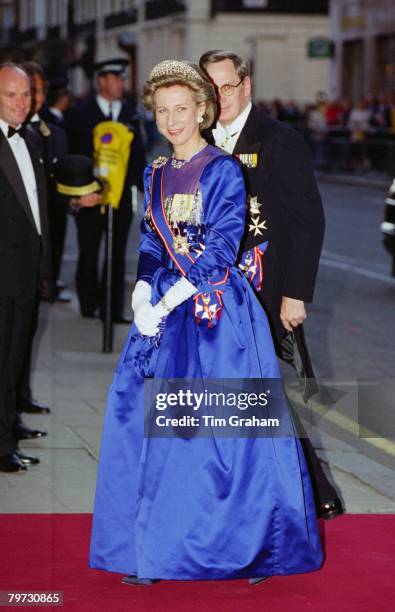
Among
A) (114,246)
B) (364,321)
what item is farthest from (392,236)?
(114,246)

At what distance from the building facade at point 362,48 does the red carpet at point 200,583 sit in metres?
37.5

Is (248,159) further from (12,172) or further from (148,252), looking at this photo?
(12,172)

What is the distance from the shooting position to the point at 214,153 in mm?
4914

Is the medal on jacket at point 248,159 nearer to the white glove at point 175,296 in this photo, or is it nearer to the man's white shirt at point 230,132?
the man's white shirt at point 230,132

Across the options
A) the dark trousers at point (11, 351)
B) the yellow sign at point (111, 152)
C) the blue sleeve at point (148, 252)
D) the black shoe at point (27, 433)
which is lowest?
the black shoe at point (27, 433)

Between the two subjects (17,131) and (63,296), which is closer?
(17,131)

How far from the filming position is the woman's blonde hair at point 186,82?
4.83 m

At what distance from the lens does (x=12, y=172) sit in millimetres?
6449

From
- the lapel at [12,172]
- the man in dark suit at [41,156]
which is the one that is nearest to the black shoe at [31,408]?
the man in dark suit at [41,156]

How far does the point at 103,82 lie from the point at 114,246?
4.29 ft

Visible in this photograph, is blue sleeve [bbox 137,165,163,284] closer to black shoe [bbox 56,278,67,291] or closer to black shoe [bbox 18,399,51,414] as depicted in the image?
black shoe [bbox 18,399,51,414]

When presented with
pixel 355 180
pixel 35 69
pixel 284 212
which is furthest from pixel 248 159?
pixel 355 180

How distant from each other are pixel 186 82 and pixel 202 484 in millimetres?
1364

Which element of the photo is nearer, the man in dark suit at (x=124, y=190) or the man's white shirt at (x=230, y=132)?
the man's white shirt at (x=230, y=132)
